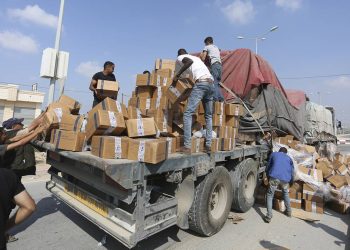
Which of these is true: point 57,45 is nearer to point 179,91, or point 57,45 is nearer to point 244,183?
point 179,91

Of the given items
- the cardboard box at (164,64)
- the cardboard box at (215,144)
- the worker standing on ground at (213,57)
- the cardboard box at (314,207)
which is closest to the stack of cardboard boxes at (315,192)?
the cardboard box at (314,207)

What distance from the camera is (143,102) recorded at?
5176mm

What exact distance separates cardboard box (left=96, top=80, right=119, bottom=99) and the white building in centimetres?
2317

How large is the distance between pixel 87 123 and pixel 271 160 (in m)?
4.16

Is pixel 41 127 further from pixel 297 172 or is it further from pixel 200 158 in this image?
pixel 297 172

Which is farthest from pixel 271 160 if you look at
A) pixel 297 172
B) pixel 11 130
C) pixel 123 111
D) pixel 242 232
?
pixel 11 130

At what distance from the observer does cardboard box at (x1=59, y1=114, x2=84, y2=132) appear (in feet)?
12.9

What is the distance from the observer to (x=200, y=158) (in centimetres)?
422

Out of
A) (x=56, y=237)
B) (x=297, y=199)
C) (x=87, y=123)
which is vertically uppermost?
(x=87, y=123)

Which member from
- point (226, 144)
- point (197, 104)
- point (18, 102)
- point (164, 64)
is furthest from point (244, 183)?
point (18, 102)

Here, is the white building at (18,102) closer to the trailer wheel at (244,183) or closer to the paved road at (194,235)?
the paved road at (194,235)

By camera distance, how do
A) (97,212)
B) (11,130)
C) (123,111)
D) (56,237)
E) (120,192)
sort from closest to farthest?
(120,192), (97,212), (123,111), (56,237), (11,130)

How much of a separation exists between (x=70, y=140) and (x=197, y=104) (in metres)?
1.98

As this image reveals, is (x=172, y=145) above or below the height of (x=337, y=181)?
above
